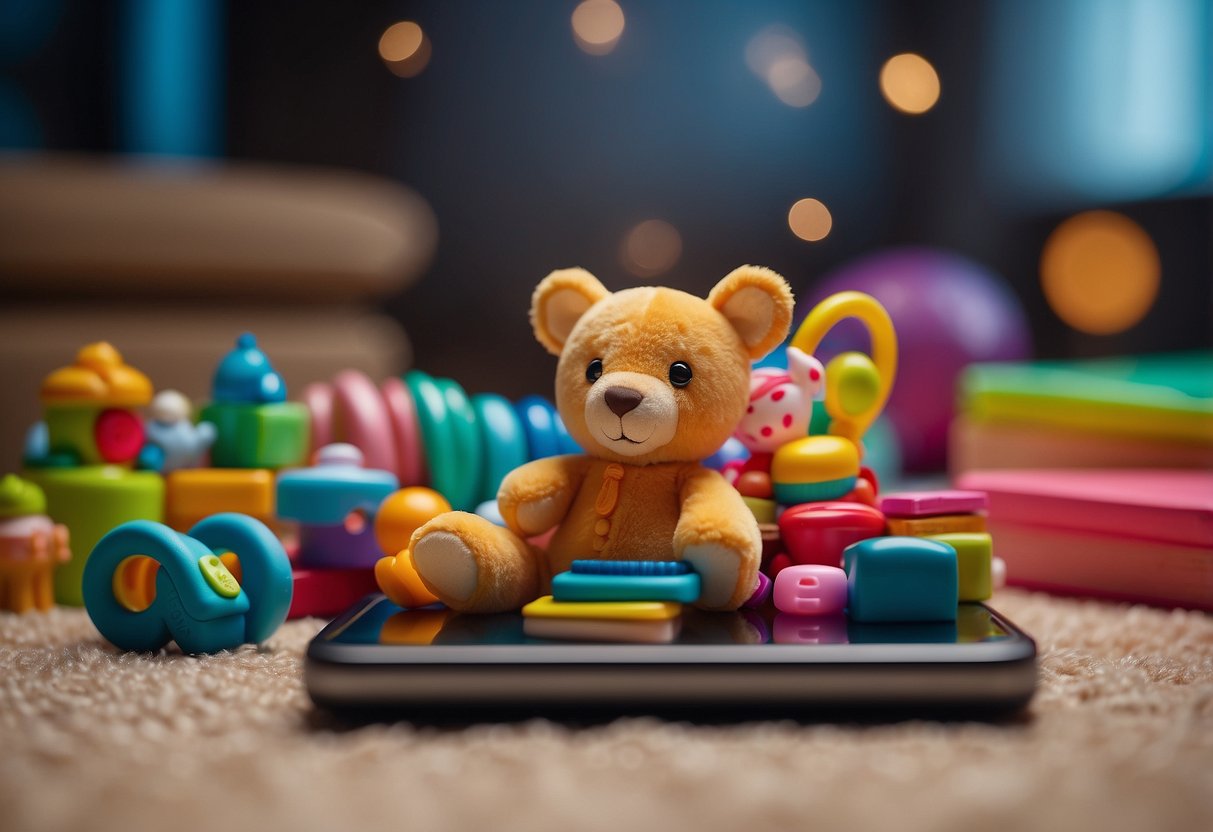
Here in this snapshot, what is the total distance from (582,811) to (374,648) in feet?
0.54

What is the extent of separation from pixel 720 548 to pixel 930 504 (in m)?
0.19

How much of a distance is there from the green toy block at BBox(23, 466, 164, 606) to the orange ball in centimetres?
22

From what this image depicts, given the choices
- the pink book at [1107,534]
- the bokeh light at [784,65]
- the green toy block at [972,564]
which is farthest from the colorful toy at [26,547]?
the bokeh light at [784,65]

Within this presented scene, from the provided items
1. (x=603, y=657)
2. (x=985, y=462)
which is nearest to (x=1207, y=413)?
(x=985, y=462)

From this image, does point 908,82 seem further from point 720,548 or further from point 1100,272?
point 720,548

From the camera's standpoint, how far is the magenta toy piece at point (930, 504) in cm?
72

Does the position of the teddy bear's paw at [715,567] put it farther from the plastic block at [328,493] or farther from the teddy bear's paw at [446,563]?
the plastic block at [328,493]

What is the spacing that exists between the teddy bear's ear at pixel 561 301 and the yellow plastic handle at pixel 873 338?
0.17 metres

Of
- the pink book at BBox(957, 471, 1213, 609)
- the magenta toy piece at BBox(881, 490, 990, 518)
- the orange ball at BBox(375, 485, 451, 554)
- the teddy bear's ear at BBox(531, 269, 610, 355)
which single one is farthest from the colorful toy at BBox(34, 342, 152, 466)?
the pink book at BBox(957, 471, 1213, 609)

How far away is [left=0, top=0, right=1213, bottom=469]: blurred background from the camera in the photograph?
2002mm

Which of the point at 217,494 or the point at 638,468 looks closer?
the point at 638,468

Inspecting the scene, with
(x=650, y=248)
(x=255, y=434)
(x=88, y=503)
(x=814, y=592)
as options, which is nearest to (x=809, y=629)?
(x=814, y=592)

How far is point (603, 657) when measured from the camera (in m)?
0.54

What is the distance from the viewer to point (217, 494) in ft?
2.87
